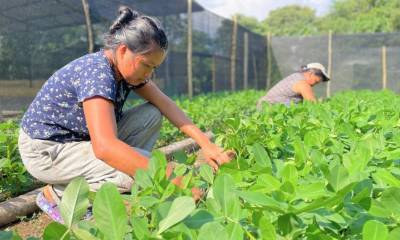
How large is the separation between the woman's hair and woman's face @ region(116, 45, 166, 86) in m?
0.03

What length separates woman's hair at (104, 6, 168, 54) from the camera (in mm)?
2342

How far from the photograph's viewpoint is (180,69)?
40.7 feet

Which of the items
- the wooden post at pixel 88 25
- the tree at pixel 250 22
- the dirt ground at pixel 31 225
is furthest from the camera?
the tree at pixel 250 22

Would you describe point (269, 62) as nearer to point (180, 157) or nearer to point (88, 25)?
point (88, 25)

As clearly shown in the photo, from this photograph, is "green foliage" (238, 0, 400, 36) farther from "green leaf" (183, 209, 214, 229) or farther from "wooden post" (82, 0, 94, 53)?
"green leaf" (183, 209, 214, 229)

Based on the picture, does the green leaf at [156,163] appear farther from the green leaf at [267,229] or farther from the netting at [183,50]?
the netting at [183,50]

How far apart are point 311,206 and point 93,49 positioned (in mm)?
8128

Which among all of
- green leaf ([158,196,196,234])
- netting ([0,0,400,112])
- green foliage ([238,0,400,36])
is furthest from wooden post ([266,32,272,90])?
green foliage ([238,0,400,36])

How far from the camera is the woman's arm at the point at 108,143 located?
6.42 feet

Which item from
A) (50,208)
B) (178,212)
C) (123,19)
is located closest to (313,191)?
(178,212)

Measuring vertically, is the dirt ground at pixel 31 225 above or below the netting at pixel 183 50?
below

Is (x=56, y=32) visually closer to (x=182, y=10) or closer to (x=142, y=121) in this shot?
(x=182, y=10)

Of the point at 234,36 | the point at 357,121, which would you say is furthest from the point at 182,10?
the point at 357,121

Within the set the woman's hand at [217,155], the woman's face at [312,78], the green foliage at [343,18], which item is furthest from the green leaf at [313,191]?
the green foliage at [343,18]
